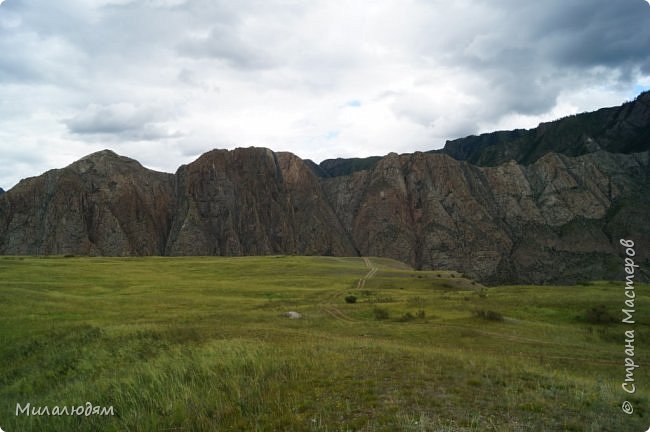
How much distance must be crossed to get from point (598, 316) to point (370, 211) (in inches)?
5656

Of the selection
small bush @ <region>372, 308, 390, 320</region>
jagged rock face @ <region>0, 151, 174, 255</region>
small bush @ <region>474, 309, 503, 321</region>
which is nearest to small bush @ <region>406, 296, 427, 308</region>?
small bush @ <region>372, 308, 390, 320</region>

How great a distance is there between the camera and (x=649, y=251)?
436ft

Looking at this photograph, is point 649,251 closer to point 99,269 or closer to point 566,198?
point 566,198

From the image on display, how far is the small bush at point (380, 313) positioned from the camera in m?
35.3

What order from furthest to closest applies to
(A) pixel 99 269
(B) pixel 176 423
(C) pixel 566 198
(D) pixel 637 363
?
(C) pixel 566 198
(A) pixel 99 269
(D) pixel 637 363
(B) pixel 176 423

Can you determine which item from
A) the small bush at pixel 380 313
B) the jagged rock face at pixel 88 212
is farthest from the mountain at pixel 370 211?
the small bush at pixel 380 313

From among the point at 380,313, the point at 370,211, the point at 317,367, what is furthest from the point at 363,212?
the point at 317,367

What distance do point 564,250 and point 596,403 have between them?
149m

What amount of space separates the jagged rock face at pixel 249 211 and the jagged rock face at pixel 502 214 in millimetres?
13408

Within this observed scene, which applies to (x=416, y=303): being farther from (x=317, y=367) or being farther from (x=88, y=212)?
(x=88, y=212)

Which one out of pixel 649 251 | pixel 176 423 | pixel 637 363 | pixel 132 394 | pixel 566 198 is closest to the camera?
pixel 176 423

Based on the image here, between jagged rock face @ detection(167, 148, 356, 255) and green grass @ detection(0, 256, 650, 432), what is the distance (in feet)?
409

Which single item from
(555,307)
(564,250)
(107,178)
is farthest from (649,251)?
(107,178)

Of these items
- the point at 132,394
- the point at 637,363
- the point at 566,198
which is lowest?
the point at 637,363
